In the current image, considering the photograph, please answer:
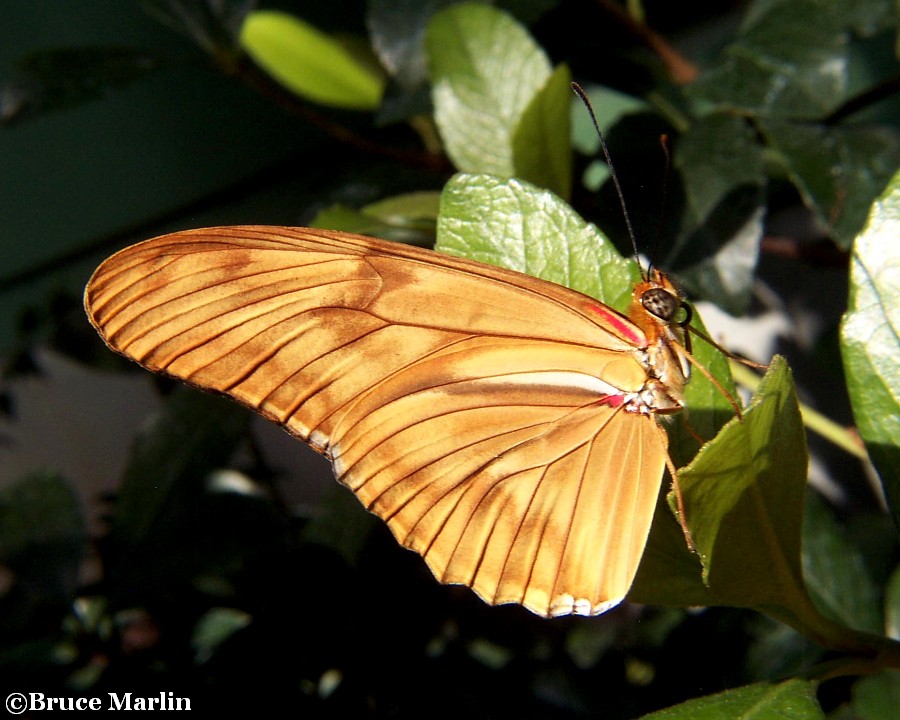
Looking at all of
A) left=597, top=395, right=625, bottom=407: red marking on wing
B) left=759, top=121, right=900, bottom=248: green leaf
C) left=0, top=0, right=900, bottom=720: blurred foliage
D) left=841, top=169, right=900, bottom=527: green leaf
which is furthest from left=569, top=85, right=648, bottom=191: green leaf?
left=841, top=169, right=900, bottom=527: green leaf

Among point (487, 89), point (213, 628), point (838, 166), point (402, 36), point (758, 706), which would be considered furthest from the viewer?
point (213, 628)

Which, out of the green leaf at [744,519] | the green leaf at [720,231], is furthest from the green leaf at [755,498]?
the green leaf at [720,231]

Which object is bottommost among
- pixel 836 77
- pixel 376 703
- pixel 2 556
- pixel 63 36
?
pixel 2 556

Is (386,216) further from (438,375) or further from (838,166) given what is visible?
(838,166)

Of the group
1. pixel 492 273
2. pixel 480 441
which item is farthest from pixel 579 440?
pixel 492 273

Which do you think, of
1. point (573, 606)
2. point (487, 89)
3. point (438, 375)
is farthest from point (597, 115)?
point (573, 606)

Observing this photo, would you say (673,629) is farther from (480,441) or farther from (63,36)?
(63,36)

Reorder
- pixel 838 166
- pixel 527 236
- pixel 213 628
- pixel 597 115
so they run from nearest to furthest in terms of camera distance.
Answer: pixel 527 236 → pixel 838 166 → pixel 213 628 → pixel 597 115
